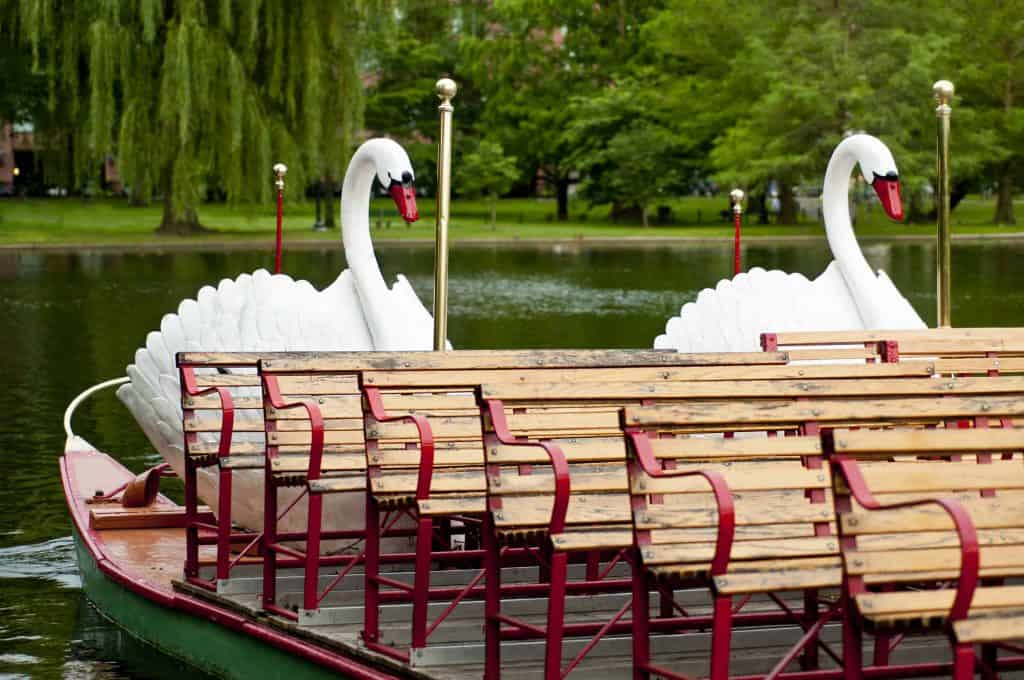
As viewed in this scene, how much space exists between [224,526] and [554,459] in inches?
126

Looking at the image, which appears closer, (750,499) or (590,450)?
(750,499)

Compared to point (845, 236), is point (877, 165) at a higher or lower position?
higher

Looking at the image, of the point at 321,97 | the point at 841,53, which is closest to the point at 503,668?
the point at 321,97

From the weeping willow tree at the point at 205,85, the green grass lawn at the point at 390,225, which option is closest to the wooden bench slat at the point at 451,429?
the weeping willow tree at the point at 205,85

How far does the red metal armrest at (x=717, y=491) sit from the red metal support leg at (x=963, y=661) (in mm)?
799

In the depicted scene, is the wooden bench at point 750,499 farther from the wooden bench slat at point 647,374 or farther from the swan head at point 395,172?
the swan head at point 395,172

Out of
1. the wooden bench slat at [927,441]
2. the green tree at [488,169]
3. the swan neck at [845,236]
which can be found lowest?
the wooden bench slat at [927,441]

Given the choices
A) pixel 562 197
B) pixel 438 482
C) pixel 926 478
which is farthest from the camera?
pixel 562 197

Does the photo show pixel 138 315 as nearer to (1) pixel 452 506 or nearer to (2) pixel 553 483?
(1) pixel 452 506

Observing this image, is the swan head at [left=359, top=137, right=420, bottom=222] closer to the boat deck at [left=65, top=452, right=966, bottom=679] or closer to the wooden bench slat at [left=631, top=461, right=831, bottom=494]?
the boat deck at [left=65, top=452, right=966, bottom=679]

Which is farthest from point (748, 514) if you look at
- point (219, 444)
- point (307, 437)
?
point (219, 444)

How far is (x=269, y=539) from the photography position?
8.70 m

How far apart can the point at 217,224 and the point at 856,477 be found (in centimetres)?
5850

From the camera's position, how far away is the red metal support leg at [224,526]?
30.1 feet
